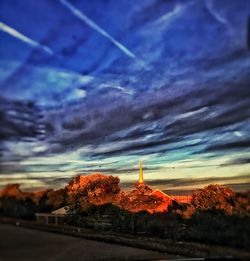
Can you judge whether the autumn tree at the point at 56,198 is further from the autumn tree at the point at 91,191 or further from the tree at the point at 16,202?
the tree at the point at 16,202

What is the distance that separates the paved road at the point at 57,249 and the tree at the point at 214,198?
5.49ft

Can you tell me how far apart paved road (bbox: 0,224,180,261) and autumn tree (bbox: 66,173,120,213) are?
40.4 inches

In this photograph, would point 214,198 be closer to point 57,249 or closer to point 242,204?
point 242,204

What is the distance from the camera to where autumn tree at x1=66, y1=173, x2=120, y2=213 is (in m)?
9.09

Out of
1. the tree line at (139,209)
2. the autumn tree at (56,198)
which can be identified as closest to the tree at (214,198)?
the tree line at (139,209)

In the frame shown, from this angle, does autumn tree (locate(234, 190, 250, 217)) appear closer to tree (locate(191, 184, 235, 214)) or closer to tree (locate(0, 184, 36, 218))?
tree (locate(191, 184, 235, 214))

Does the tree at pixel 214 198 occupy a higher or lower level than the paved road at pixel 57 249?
higher

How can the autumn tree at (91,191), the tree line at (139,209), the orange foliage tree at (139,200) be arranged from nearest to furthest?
the tree line at (139,209), the orange foliage tree at (139,200), the autumn tree at (91,191)

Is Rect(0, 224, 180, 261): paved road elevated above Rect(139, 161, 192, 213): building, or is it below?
below

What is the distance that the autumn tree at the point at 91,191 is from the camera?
9.09 m

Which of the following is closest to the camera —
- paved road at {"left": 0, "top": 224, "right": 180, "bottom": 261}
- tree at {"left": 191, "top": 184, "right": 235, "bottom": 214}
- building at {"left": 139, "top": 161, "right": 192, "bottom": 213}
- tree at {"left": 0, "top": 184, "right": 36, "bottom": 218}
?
paved road at {"left": 0, "top": 224, "right": 180, "bottom": 261}

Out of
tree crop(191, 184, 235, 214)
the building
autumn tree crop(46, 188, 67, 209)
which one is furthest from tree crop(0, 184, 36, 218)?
tree crop(191, 184, 235, 214)

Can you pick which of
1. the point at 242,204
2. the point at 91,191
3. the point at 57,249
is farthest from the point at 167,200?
the point at 57,249

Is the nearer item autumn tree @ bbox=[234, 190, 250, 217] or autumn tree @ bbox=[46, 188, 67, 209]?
autumn tree @ bbox=[234, 190, 250, 217]
